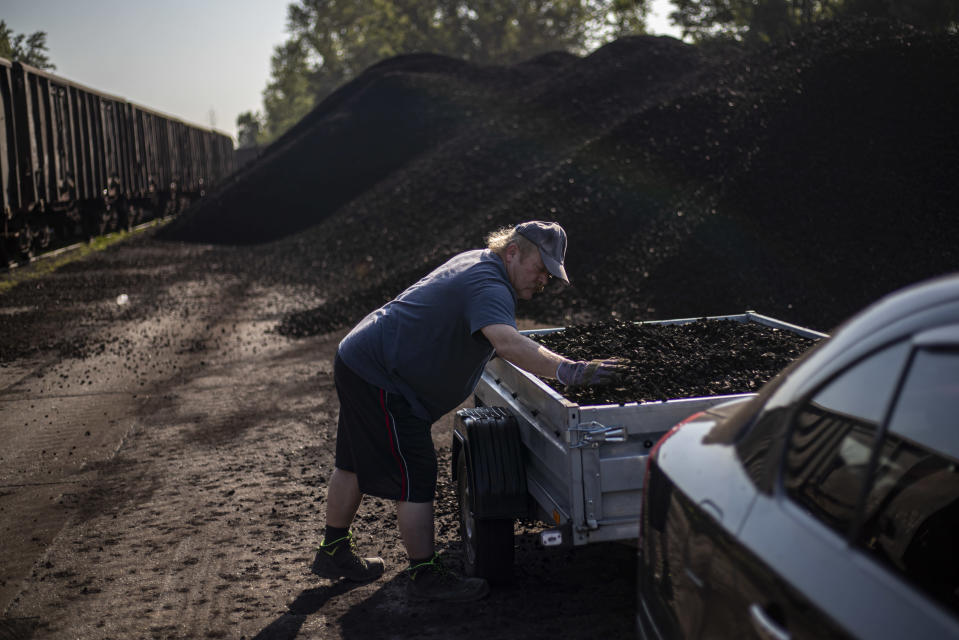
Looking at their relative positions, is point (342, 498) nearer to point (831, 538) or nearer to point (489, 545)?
point (489, 545)

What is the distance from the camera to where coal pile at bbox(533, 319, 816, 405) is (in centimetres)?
413

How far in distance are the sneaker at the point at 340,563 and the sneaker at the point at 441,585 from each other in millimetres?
358

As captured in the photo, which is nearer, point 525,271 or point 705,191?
point 525,271

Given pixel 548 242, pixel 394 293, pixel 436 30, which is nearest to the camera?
pixel 548 242

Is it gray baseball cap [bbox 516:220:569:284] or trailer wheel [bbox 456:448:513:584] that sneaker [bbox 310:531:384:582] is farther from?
gray baseball cap [bbox 516:220:569:284]

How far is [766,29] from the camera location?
4016cm

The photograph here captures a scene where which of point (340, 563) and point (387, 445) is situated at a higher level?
point (387, 445)

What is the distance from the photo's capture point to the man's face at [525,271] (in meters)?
4.01

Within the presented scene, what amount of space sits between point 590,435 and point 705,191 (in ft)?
36.8

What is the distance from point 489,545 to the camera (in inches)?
163

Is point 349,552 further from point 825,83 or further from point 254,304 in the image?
point 825,83

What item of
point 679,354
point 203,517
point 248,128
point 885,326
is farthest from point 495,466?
point 248,128

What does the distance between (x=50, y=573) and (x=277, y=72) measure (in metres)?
98.8

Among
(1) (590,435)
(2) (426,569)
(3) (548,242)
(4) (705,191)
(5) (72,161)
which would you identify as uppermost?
(5) (72,161)
